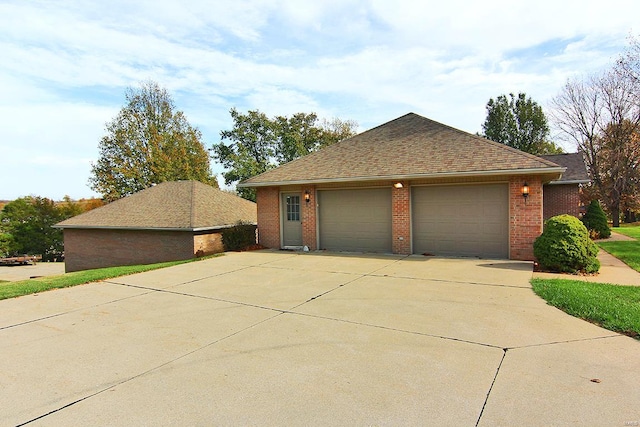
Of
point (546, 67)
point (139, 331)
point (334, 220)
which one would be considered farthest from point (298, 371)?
point (546, 67)

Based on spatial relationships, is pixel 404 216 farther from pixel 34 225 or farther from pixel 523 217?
pixel 34 225

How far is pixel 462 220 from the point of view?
10859 millimetres

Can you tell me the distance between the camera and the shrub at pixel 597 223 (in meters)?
17.7

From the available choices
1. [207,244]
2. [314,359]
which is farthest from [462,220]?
[207,244]

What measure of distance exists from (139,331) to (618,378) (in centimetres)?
538

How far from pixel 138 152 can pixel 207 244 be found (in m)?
22.9

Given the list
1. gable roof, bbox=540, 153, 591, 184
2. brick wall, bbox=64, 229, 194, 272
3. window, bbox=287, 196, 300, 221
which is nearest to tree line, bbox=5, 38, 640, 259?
gable roof, bbox=540, 153, 591, 184

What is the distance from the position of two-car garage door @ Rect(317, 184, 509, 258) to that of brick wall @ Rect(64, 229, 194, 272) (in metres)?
5.74

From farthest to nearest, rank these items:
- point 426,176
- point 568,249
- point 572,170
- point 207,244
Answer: point 572,170, point 207,244, point 426,176, point 568,249

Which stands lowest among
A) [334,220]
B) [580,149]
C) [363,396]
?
[363,396]

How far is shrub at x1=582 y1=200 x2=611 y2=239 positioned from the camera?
17703mm

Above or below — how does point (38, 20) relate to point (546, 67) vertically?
below

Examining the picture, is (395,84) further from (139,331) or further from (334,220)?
(139,331)

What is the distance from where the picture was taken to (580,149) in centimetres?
3047
